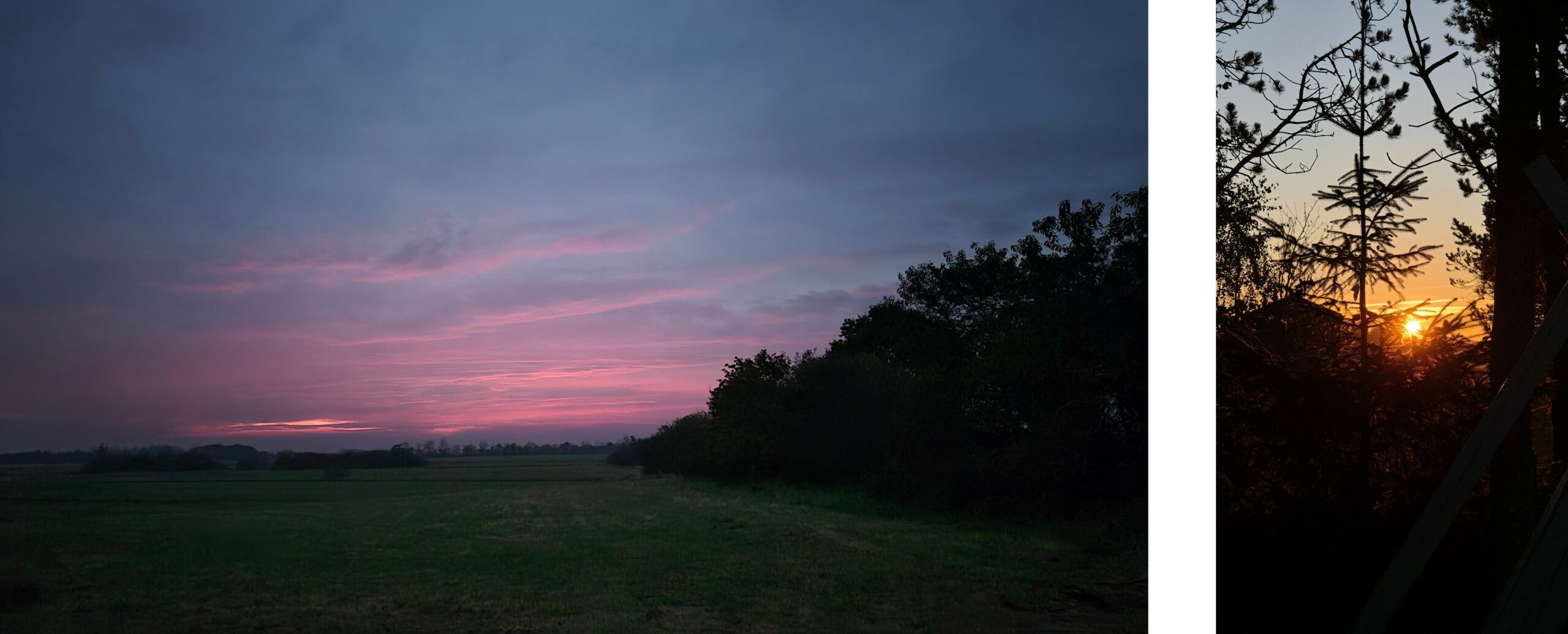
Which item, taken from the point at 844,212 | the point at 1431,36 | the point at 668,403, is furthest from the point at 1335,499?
the point at 668,403

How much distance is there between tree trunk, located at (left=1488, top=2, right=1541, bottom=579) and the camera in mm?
2150

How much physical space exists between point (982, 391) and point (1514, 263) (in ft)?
6.75

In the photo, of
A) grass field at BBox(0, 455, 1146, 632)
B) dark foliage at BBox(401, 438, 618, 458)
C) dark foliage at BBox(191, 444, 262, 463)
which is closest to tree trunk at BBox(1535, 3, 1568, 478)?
grass field at BBox(0, 455, 1146, 632)

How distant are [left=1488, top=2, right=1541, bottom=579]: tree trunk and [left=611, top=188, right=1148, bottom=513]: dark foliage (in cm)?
155

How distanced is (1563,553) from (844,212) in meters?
2.53

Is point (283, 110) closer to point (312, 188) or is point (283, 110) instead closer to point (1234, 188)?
point (312, 188)

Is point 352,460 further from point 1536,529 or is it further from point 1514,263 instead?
point 1514,263

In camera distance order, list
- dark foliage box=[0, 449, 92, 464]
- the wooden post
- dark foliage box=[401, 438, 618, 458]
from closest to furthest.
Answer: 1. the wooden post
2. dark foliage box=[0, 449, 92, 464]
3. dark foliage box=[401, 438, 618, 458]

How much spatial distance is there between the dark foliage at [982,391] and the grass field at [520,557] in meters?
0.16

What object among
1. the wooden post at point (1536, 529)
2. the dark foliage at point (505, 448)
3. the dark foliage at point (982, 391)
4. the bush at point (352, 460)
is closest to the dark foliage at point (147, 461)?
the bush at point (352, 460)

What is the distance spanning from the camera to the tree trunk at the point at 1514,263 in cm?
215

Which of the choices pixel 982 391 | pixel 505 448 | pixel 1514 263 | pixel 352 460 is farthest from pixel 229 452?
pixel 1514 263

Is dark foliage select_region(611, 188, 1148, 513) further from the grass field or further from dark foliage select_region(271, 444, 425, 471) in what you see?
dark foliage select_region(271, 444, 425, 471)

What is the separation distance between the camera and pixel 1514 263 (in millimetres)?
2184
